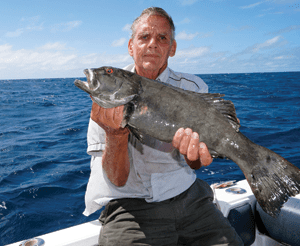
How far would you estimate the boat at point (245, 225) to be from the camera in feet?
11.8

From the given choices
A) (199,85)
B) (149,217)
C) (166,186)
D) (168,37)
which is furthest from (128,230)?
(168,37)

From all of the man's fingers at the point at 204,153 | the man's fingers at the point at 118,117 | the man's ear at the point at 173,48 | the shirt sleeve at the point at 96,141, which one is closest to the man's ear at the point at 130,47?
the man's ear at the point at 173,48

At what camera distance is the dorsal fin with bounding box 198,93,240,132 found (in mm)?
2930

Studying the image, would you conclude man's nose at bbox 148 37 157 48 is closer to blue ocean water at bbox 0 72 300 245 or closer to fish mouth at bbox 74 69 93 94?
fish mouth at bbox 74 69 93 94

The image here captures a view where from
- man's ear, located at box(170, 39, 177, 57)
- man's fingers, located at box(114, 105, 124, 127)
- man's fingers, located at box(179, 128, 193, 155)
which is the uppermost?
man's ear, located at box(170, 39, 177, 57)

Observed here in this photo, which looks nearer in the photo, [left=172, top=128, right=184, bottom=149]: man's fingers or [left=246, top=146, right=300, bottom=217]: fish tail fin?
[left=246, top=146, right=300, bottom=217]: fish tail fin

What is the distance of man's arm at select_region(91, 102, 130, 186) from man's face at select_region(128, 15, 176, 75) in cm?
110

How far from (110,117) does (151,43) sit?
139cm

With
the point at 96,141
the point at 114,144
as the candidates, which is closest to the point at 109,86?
the point at 114,144

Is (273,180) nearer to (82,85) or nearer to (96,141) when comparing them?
(96,141)

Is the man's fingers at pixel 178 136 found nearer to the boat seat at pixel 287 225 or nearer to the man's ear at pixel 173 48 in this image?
the man's ear at pixel 173 48

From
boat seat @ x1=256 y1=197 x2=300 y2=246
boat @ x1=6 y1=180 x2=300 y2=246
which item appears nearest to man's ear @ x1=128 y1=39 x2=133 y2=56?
boat @ x1=6 y1=180 x2=300 y2=246

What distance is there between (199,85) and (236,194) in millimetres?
2431

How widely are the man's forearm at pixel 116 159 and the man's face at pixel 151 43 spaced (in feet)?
3.95
